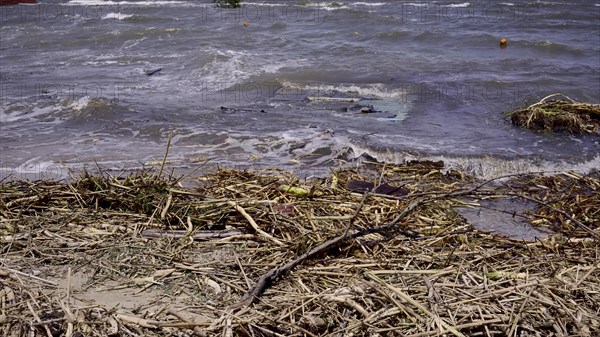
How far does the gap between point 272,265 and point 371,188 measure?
5.61ft

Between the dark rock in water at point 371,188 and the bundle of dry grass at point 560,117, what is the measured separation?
4351 mm

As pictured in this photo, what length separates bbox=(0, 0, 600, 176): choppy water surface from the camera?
23.9ft

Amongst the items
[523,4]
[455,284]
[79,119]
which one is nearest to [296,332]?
[455,284]

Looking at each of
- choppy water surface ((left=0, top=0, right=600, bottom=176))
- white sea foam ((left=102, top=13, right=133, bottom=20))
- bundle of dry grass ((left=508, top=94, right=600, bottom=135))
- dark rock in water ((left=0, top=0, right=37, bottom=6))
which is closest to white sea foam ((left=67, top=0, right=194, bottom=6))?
dark rock in water ((left=0, top=0, right=37, bottom=6))

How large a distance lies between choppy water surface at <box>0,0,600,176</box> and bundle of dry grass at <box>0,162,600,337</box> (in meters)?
2.57

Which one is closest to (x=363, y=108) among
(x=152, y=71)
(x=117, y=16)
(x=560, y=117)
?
(x=560, y=117)

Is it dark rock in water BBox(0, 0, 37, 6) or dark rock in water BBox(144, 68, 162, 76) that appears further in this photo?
dark rock in water BBox(0, 0, 37, 6)

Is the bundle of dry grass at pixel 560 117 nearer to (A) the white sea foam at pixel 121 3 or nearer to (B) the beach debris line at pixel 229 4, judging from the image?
(B) the beach debris line at pixel 229 4

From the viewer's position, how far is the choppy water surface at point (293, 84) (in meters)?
7.28

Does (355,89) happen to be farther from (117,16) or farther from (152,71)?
(117,16)

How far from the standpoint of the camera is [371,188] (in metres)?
4.63

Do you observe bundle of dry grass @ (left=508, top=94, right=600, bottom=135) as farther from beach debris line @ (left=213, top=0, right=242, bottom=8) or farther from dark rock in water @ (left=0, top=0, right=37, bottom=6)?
dark rock in water @ (left=0, top=0, right=37, bottom=6)

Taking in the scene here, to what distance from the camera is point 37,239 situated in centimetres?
342

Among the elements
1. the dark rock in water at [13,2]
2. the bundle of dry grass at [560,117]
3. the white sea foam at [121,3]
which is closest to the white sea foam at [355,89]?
the bundle of dry grass at [560,117]
